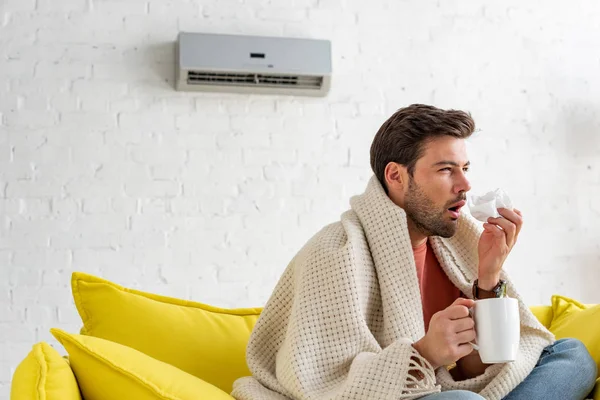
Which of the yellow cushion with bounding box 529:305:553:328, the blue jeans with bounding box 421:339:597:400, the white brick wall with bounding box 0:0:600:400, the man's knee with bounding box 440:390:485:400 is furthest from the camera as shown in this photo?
the white brick wall with bounding box 0:0:600:400

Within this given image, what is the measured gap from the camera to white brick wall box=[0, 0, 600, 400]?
128 inches

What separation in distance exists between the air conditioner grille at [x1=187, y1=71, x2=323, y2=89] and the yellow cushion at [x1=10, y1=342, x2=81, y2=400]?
1.87m

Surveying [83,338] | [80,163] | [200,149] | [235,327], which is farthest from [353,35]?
[83,338]

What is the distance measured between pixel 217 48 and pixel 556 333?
1797 mm

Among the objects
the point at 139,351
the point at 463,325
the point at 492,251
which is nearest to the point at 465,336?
the point at 463,325

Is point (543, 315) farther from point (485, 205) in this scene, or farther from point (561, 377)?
point (485, 205)

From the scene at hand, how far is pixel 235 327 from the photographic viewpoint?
2148mm

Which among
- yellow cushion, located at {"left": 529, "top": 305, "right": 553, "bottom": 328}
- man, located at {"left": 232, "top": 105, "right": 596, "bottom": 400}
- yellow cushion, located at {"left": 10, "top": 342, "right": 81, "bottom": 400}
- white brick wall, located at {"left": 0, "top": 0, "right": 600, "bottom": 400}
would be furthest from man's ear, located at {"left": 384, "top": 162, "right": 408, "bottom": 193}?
white brick wall, located at {"left": 0, "top": 0, "right": 600, "bottom": 400}

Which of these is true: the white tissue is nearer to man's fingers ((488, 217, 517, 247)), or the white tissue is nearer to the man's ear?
man's fingers ((488, 217, 517, 247))

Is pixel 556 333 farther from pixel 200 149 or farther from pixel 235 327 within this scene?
pixel 200 149

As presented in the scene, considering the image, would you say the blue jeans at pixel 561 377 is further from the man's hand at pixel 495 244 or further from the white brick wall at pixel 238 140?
the white brick wall at pixel 238 140

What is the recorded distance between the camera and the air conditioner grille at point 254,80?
3400mm

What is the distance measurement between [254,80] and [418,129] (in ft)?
4.93

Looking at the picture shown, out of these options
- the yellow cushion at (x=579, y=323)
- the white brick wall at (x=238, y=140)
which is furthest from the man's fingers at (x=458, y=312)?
the white brick wall at (x=238, y=140)
